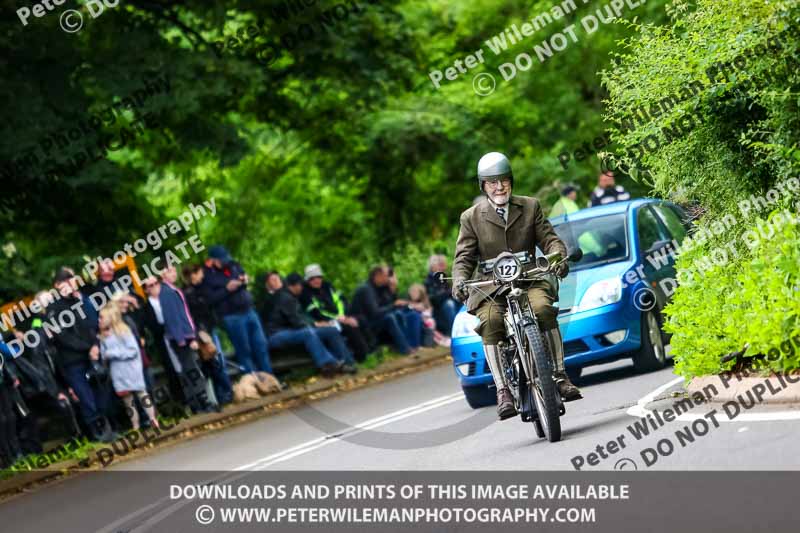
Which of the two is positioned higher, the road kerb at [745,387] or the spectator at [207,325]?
the spectator at [207,325]

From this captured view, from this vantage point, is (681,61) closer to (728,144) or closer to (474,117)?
(728,144)

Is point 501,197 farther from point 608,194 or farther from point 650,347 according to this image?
point 608,194

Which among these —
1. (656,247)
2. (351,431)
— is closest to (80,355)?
(351,431)

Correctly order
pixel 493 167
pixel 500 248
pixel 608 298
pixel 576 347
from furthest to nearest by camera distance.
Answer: pixel 608 298, pixel 576 347, pixel 500 248, pixel 493 167

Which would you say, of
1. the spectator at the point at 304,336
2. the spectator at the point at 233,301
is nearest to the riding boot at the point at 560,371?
the spectator at the point at 233,301

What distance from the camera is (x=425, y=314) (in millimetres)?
25984

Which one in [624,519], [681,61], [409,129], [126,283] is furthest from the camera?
[409,129]

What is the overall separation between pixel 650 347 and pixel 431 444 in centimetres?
326

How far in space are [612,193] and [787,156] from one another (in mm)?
10096

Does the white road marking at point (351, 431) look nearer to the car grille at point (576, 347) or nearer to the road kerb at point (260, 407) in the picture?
the car grille at point (576, 347)

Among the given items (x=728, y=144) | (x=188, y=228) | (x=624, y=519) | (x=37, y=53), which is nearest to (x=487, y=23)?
(x=188, y=228)

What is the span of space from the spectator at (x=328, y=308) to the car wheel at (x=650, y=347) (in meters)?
7.84

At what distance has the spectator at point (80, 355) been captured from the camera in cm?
1745

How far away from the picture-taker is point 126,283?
18781mm
